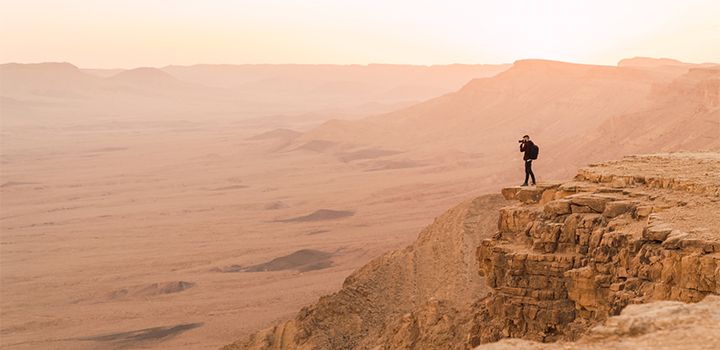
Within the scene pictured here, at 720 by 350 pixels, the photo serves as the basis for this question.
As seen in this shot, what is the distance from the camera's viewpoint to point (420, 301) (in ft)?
63.2

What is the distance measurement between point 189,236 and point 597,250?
37953mm

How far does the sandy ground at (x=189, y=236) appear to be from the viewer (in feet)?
98.0

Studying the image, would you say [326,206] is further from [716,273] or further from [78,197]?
[716,273]

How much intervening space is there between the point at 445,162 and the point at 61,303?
45084 millimetres

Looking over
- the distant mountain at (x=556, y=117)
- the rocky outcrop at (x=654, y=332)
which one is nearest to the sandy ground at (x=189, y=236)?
the distant mountain at (x=556, y=117)

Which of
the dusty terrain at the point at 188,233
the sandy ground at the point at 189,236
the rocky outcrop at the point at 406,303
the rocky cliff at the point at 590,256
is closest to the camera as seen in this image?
the rocky cliff at the point at 590,256

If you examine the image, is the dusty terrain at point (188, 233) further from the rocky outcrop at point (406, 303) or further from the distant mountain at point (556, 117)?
the distant mountain at point (556, 117)

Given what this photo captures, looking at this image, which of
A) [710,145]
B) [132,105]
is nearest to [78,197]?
[710,145]

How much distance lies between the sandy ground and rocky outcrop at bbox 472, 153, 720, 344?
1594 centimetres

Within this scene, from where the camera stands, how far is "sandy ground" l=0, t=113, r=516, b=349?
98.0 ft

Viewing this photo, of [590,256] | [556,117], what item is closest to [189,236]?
[590,256]

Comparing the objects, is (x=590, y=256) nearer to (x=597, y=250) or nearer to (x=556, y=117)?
(x=597, y=250)

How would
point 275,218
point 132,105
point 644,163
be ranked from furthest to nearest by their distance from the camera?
point 132,105 → point 275,218 → point 644,163

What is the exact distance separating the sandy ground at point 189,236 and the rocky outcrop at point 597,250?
1594cm
